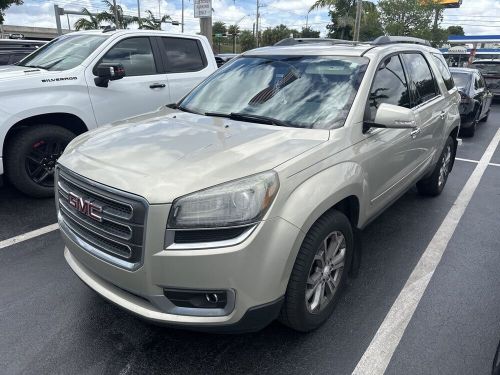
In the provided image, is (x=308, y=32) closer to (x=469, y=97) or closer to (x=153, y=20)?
(x=153, y=20)

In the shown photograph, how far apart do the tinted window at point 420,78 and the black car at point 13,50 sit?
7.55m

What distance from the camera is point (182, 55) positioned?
19.9 feet

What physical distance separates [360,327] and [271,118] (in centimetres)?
157

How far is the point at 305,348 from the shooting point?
2.49 metres

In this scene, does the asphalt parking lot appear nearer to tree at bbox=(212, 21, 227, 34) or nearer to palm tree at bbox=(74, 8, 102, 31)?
palm tree at bbox=(74, 8, 102, 31)

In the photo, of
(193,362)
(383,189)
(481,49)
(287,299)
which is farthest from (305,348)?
(481,49)

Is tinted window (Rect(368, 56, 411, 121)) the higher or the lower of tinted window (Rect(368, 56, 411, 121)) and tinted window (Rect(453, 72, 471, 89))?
the higher

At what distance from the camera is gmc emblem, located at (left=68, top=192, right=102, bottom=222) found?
7.12 feet

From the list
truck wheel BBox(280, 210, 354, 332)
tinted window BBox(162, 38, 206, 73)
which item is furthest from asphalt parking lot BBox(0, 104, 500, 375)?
tinted window BBox(162, 38, 206, 73)

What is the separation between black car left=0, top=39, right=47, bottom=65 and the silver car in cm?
646

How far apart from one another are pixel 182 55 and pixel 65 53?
5.36 feet

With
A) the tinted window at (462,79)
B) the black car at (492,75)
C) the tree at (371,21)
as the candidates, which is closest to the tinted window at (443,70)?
the tinted window at (462,79)

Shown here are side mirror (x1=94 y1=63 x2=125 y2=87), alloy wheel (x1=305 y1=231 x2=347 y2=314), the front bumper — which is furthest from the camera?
side mirror (x1=94 y1=63 x2=125 y2=87)

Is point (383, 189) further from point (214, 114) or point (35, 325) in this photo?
point (35, 325)
